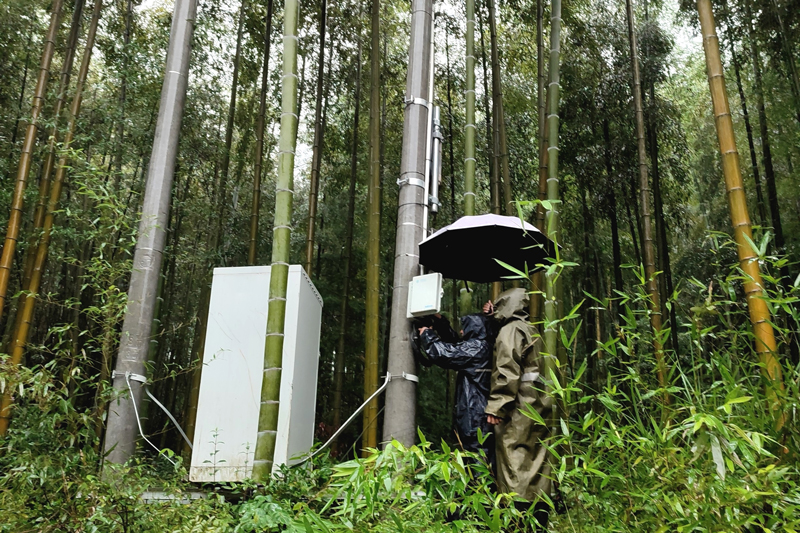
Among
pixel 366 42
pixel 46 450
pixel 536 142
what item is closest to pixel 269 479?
pixel 46 450

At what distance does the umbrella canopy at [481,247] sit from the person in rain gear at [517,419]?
332mm

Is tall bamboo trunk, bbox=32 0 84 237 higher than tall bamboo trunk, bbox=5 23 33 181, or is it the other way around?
tall bamboo trunk, bbox=5 23 33 181

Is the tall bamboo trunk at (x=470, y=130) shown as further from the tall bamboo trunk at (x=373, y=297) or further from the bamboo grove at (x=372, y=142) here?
the tall bamboo trunk at (x=373, y=297)

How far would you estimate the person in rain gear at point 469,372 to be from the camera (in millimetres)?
2508

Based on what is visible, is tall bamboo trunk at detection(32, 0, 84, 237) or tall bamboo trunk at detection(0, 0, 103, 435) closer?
tall bamboo trunk at detection(0, 0, 103, 435)

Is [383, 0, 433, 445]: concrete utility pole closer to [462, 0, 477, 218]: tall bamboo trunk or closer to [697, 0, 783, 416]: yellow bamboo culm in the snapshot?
[462, 0, 477, 218]: tall bamboo trunk

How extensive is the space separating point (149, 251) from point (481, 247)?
A: 1540mm

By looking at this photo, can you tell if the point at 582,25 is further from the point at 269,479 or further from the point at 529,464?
the point at 269,479

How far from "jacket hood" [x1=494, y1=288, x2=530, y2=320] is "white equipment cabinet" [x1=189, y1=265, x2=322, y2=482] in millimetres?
871

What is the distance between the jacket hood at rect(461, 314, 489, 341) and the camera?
2645mm

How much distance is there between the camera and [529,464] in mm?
2396

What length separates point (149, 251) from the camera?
2.85 m

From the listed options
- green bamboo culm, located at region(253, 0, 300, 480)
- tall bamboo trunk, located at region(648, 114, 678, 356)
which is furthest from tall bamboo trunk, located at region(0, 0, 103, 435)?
tall bamboo trunk, located at region(648, 114, 678, 356)

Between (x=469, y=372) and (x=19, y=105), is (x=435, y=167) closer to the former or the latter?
(x=469, y=372)
